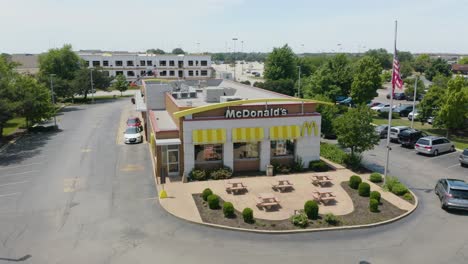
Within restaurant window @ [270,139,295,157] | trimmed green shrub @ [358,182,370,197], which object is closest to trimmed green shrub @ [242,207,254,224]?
trimmed green shrub @ [358,182,370,197]

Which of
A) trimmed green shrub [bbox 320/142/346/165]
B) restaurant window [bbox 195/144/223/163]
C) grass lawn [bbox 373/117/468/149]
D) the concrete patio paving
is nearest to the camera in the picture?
the concrete patio paving

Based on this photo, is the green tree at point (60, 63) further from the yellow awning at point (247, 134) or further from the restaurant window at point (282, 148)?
the restaurant window at point (282, 148)

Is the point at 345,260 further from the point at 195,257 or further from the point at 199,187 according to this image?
the point at 199,187

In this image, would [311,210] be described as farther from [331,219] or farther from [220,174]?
[220,174]

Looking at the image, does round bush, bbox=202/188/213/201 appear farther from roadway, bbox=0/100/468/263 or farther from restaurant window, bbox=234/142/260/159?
restaurant window, bbox=234/142/260/159

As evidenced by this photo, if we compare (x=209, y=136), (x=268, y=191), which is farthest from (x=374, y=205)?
(x=209, y=136)

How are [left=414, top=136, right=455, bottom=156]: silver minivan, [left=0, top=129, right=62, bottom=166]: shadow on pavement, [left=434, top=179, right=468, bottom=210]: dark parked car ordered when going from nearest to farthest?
[left=434, top=179, right=468, bottom=210]: dark parked car
[left=0, top=129, right=62, bottom=166]: shadow on pavement
[left=414, top=136, right=455, bottom=156]: silver minivan
